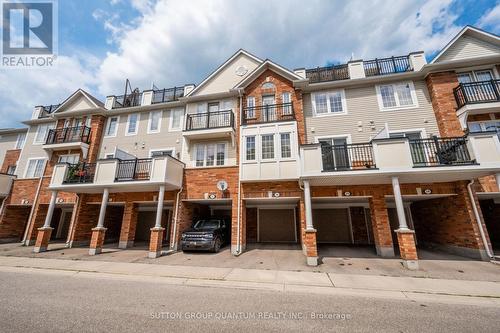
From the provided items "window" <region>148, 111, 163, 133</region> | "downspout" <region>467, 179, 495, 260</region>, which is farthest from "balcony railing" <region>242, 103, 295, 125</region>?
"downspout" <region>467, 179, 495, 260</region>

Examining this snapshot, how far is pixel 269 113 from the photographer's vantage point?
41.8ft

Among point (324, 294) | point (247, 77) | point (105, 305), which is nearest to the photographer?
point (105, 305)

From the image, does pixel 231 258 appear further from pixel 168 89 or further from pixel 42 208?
pixel 42 208

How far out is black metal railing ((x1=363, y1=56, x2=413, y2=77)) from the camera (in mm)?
12523

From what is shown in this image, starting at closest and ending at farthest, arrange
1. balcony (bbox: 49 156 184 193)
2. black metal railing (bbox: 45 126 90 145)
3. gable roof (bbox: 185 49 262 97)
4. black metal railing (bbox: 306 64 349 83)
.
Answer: balcony (bbox: 49 156 184 193) < black metal railing (bbox: 306 64 349 83) < gable roof (bbox: 185 49 262 97) < black metal railing (bbox: 45 126 90 145)

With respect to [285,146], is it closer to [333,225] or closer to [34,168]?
[333,225]

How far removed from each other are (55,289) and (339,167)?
440 inches

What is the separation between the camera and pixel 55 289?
5871mm

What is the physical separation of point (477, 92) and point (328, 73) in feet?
25.7

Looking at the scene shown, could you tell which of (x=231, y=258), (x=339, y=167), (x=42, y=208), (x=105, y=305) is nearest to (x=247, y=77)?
(x=339, y=167)

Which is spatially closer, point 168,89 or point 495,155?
point 495,155

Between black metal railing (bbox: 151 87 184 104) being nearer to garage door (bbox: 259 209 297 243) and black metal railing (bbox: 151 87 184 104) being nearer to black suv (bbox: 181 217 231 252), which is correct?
black suv (bbox: 181 217 231 252)

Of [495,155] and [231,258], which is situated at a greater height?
[495,155]

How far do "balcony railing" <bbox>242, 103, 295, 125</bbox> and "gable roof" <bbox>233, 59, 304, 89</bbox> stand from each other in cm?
202
